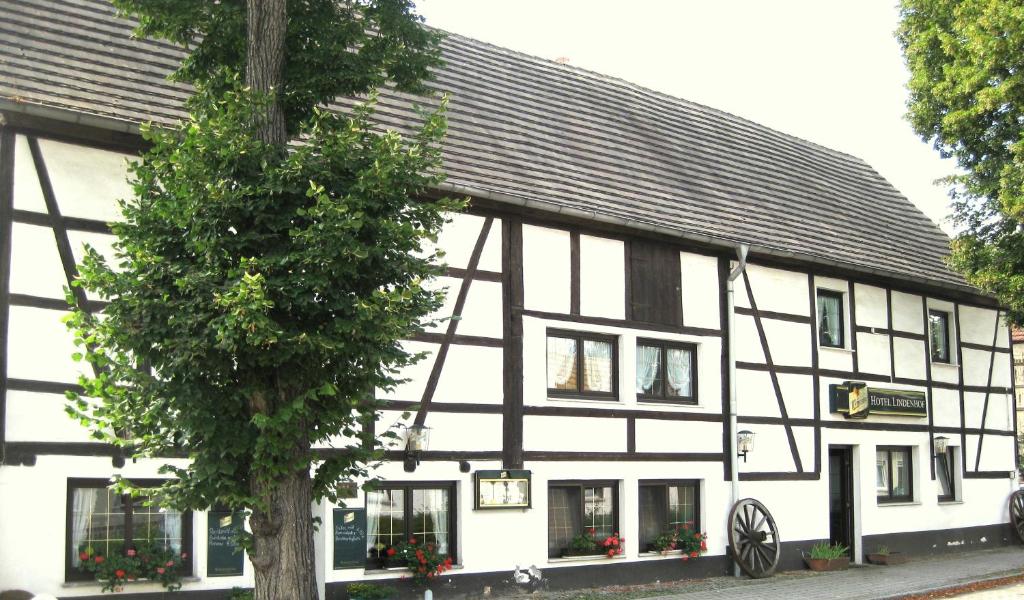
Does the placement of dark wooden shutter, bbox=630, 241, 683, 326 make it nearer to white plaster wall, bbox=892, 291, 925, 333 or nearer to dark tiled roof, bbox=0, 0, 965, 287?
dark tiled roof, bbox=0, 0, 965, 287

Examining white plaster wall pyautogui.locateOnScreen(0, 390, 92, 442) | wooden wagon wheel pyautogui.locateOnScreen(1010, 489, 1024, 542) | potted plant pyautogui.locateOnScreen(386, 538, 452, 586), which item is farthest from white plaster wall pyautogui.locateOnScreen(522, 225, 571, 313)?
wooden wagon wheel pyautogui.locateOnScreen(1010, 489, 1024, 542)

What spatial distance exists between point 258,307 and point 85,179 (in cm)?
468

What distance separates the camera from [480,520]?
566 inches

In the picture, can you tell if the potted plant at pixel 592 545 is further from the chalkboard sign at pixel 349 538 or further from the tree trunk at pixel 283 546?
the tree trunk at pixel 283 546

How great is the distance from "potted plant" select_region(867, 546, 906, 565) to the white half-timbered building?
7.3 inches

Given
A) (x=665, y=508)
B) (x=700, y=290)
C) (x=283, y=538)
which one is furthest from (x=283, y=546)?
(x=700, y=290)

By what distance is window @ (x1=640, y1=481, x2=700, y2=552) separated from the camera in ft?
54.2

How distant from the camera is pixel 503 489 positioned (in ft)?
47.9

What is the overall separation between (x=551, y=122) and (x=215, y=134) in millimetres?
10280

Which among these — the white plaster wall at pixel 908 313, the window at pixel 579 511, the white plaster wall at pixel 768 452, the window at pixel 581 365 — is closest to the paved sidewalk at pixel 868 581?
the window at pixel 579 511

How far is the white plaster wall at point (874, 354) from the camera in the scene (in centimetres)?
2031

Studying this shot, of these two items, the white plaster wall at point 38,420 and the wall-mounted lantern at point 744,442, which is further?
the wall-mounted lantern at point 744,442

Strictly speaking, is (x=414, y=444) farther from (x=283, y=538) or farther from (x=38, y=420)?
(x=283, y=538)

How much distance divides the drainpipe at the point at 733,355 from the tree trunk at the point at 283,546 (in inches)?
388
